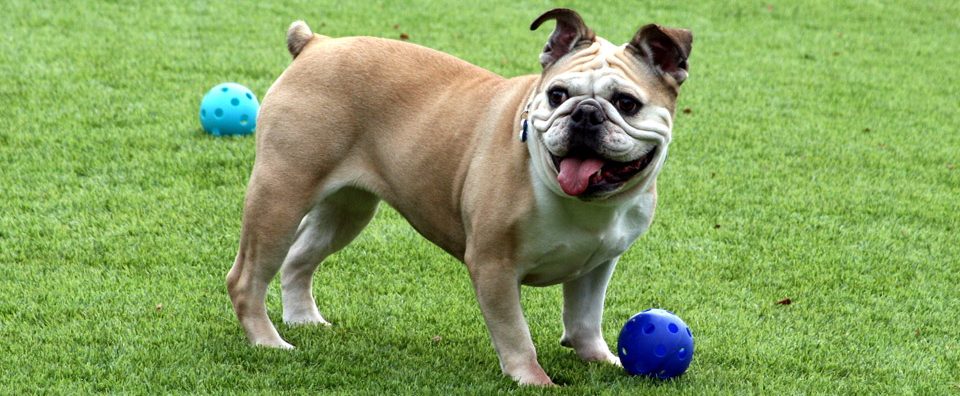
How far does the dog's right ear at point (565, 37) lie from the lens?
4516mm

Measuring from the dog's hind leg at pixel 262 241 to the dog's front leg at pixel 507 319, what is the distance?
817 millimetres

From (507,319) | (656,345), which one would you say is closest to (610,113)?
(507,319)

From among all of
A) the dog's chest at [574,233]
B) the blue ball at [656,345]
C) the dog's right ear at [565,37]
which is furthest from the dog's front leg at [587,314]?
the dog's right ear at [565,37]

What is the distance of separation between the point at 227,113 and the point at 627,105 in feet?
15.4

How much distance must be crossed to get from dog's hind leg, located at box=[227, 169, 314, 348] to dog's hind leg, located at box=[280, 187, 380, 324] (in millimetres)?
371

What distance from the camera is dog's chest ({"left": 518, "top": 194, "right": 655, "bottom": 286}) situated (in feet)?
14.8

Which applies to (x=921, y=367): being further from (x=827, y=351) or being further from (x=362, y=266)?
(x=362, y=266)

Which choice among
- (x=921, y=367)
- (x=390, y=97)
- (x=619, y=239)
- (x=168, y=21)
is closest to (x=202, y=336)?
(x=390, y=97)

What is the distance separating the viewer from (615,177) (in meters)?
4.30

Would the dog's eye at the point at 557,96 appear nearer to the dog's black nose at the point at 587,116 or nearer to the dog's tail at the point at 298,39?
the dog's black nose at the point at 587,116

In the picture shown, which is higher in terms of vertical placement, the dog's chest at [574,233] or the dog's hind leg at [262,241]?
the dog's chest at [574,233]

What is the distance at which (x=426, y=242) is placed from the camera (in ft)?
22.4

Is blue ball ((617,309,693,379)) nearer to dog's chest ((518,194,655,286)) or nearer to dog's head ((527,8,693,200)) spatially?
dog's chest ((518,194,655,286))

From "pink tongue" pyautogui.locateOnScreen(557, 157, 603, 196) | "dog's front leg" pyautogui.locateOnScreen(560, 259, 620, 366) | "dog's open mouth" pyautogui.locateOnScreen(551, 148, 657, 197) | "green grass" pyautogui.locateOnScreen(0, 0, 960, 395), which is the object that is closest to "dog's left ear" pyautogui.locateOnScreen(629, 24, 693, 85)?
"dog's open mouth" pyautogui.locateOnScreen(551, 148, 657, 197)
